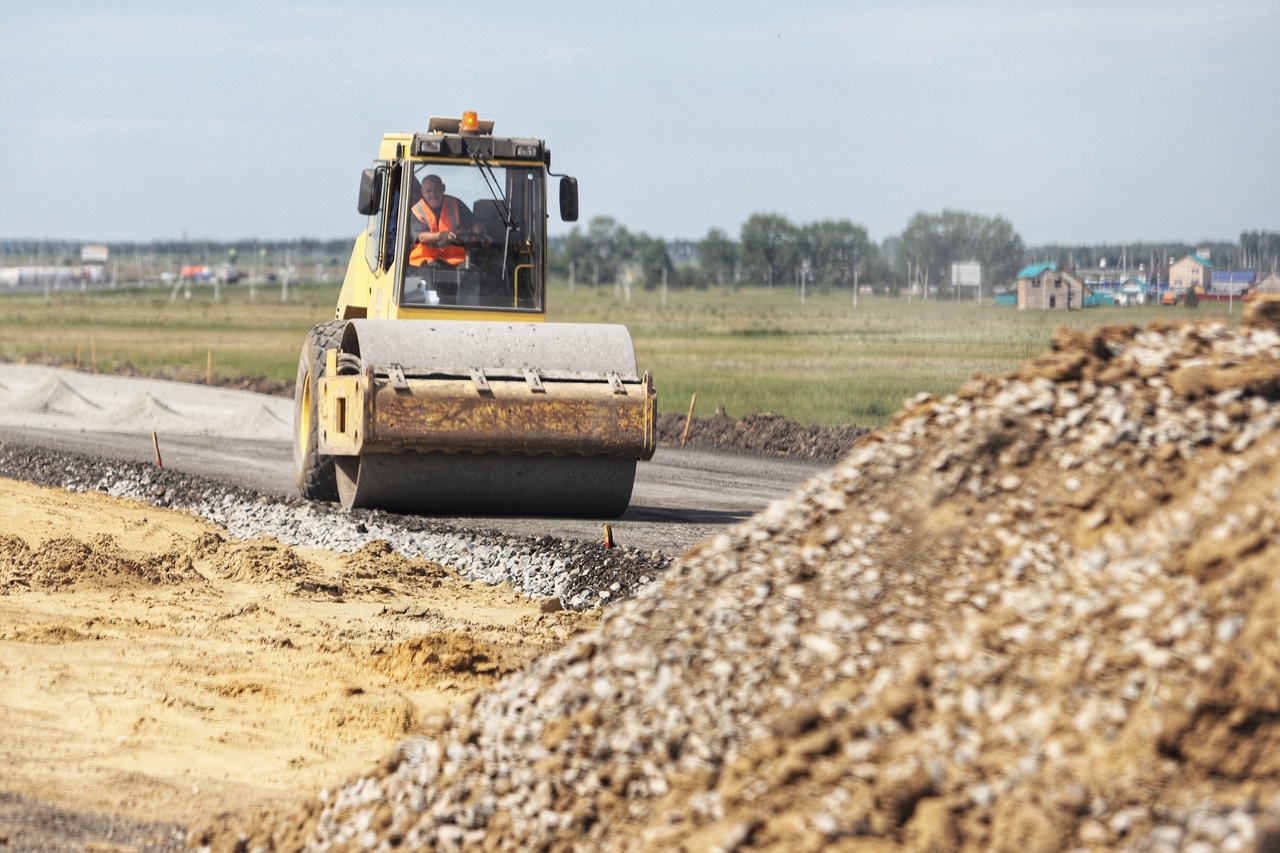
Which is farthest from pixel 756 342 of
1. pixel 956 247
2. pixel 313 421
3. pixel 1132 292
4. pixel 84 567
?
pixel 84 567

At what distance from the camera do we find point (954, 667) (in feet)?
15.3

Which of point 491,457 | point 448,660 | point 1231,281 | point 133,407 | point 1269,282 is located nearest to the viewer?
point 448,660

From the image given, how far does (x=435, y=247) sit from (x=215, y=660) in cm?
559

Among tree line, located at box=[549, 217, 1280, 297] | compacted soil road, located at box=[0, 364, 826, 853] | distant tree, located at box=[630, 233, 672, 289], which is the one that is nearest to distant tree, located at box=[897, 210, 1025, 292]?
tree line, located at box=[549, 217, 1280, 297]

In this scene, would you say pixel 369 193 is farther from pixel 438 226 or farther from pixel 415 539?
pixel 415 539

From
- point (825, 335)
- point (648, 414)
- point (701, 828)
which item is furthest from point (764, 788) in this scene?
point (825, 335)

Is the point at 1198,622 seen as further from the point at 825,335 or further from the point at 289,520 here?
the point at 825,335

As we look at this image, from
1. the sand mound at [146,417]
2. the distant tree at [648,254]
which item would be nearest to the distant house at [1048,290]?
the sand mound at [146,417]

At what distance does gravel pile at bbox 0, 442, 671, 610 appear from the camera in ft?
33.2

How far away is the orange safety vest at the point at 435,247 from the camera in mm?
12750

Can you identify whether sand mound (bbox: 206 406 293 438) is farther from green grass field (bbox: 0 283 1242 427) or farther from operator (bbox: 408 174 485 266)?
operator (bbox: 408 174 485 266)

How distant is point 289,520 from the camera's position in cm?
1246

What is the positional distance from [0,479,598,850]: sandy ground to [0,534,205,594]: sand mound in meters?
0.02

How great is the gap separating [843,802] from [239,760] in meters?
3.18
